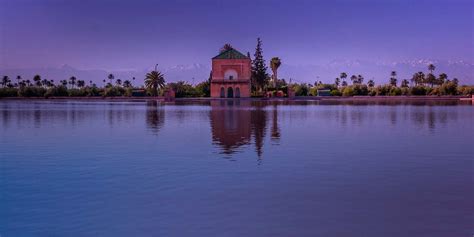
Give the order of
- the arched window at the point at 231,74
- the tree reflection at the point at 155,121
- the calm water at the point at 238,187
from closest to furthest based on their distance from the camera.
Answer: the calm water at the point at 238,187 → the tree reflection at the point at 155,121 → the arched window at the point at 231,74

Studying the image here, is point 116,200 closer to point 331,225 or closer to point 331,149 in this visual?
point 331,225

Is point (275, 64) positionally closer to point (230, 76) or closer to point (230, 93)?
point (230, 76)

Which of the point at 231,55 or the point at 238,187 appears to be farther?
the point at 231,55

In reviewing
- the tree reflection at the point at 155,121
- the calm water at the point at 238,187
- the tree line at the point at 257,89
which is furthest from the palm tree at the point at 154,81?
the calm water at the point at 238,187

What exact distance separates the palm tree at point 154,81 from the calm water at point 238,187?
89414 mm

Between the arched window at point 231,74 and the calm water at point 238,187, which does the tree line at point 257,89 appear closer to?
the arched window at point 231,74

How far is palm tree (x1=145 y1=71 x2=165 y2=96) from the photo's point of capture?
107950 millimetres

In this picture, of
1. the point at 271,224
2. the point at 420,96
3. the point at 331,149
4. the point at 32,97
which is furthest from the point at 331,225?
the point at 32,97

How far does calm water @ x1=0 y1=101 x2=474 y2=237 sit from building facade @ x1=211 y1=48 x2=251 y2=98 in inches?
2947

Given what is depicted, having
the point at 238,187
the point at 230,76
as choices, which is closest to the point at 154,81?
the point at 230,76

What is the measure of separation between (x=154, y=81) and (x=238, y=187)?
9984 cm

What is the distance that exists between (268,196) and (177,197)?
66.3 inches

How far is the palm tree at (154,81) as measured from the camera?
108m

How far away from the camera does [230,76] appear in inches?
3750
